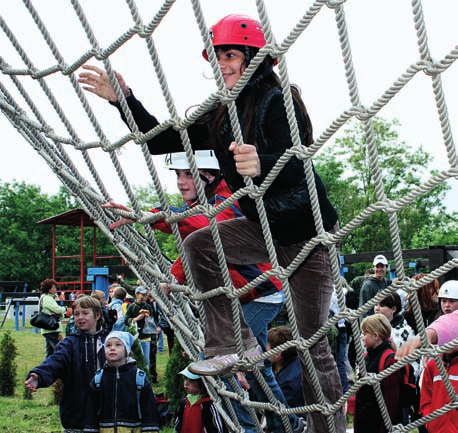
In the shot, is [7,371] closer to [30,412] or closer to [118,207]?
[30,412]

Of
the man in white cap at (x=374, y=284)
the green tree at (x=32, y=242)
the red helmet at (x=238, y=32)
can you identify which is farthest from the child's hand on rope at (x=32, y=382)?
the green tree at (x=32, y=242)

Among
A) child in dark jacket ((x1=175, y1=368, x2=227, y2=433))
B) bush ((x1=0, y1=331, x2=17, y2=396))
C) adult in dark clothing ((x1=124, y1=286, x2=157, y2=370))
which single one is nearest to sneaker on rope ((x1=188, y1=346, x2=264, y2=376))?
child in dark jacket ((x1=175, y1=368, x2=227, y2=433))

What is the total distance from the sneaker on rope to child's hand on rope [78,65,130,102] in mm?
985

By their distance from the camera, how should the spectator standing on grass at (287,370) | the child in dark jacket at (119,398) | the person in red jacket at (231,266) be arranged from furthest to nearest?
the child in dark jacket at (119,398)
the spectator standing on grass at (287,370)
the person in red jacket at (231,266)

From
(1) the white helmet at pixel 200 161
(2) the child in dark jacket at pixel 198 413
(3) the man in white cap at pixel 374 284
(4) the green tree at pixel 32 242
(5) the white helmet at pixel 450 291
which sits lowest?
(2) the child in dark jacket at pixel 198 413

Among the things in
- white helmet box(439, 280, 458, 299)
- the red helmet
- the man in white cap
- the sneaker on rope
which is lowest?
the sneaker on rope

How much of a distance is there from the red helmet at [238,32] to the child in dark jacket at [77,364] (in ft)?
8.20

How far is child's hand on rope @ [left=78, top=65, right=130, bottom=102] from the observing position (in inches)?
99.8

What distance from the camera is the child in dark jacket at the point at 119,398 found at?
13.2 ft

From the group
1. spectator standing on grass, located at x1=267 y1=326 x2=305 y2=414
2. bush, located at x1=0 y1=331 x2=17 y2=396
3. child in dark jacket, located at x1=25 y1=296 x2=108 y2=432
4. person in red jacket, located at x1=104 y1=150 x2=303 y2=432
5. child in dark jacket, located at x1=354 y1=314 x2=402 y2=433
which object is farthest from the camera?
bush, located at x1=0 y1=331 x2=17 y2=396

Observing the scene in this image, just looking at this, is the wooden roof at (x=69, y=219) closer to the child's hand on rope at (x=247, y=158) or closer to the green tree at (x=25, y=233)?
the child's hand on rope at (x=247, y=158)

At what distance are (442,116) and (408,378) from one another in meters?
2.17

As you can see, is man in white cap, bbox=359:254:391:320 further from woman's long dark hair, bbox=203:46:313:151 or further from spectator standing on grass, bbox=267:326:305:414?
woman's long dark hair, bbox=203:46:313:151

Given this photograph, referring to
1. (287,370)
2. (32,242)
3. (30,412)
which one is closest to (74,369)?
(287,370)
